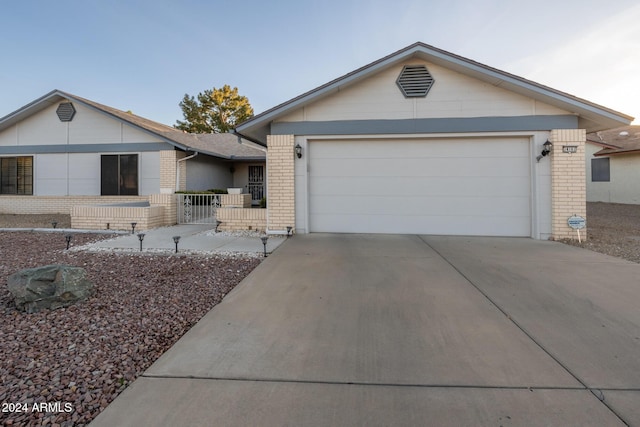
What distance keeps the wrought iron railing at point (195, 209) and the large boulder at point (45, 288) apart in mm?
6759

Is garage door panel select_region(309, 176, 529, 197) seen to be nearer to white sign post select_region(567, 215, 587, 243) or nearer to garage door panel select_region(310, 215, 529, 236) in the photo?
garage door panel select_region(310, 215, 529, 236)

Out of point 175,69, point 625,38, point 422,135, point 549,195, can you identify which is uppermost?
point 175,69

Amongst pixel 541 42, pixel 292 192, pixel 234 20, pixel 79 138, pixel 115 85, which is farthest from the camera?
pixel 115 85

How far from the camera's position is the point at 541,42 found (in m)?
8.62

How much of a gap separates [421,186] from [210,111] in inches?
1202

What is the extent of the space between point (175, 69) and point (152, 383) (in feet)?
68.6

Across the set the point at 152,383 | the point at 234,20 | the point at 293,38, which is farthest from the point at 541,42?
the point at 152,383

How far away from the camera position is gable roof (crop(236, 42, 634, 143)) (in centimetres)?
639

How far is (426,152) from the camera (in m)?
7.45

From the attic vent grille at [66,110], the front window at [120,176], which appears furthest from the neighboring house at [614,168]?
the attic vent grille at [66,110]

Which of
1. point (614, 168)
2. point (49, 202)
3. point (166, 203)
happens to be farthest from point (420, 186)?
point (614, 168)

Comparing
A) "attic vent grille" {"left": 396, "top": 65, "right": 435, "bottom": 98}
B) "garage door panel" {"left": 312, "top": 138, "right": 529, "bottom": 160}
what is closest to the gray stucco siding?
"garage door panel" {"left": 312, "top": 138, "right": 529, "bottom": 160}

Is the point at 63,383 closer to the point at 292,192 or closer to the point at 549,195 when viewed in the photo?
the point at 292,192

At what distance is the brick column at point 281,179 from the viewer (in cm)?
752
